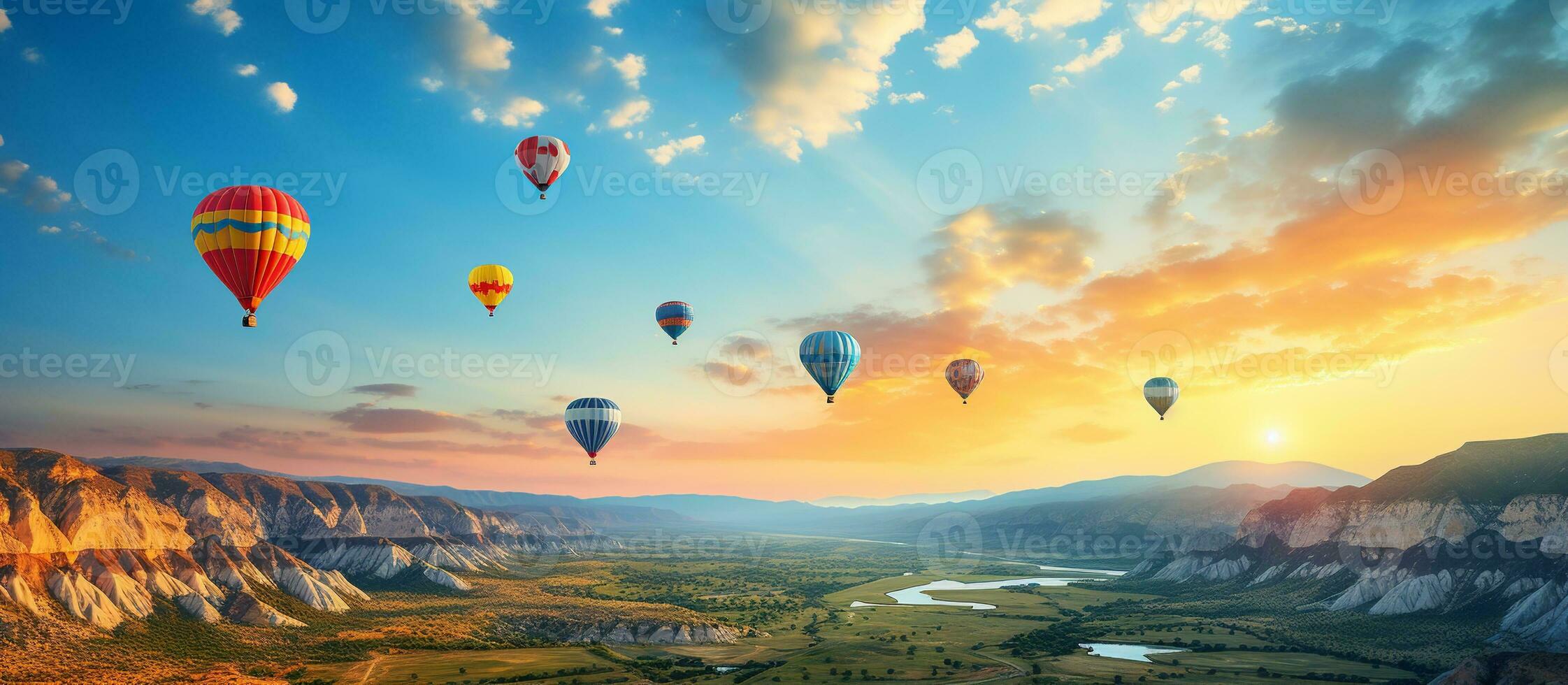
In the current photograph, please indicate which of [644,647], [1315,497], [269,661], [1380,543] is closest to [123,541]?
[269,661]

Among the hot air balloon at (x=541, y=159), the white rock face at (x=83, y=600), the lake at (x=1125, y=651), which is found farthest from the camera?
the lake at (x=1125, y=651)

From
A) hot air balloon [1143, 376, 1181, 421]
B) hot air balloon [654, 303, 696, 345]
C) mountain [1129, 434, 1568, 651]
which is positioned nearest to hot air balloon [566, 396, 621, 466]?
hot air balloon [654, 303, 696, 345]

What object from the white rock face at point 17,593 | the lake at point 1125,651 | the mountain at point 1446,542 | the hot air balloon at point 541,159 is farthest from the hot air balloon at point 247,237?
the mountain at point 1446,542

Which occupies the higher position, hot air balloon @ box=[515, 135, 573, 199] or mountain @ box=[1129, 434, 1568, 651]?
hot air balloon @ box=[515, 135, 573, 199]

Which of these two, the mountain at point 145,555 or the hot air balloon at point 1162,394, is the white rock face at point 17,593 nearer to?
the mountain at point 145,555

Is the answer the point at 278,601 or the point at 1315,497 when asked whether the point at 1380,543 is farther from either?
the point at 278,601

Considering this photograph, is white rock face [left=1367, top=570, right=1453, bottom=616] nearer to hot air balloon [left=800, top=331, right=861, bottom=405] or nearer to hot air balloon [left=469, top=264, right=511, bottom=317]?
hot air balloon [left=800, top=331, right=861, bottom=405]

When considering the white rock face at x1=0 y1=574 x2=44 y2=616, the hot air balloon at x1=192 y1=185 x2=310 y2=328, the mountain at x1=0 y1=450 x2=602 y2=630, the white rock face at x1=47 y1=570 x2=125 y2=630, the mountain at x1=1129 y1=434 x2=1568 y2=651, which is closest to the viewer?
the hot air balloon at x1=192 y1=185 x2=310 y2=328

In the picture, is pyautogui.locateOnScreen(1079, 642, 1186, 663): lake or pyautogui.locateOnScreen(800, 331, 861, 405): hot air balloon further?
pyautogui.locateOnScreen(1079, 642, 1186, 663): lake
